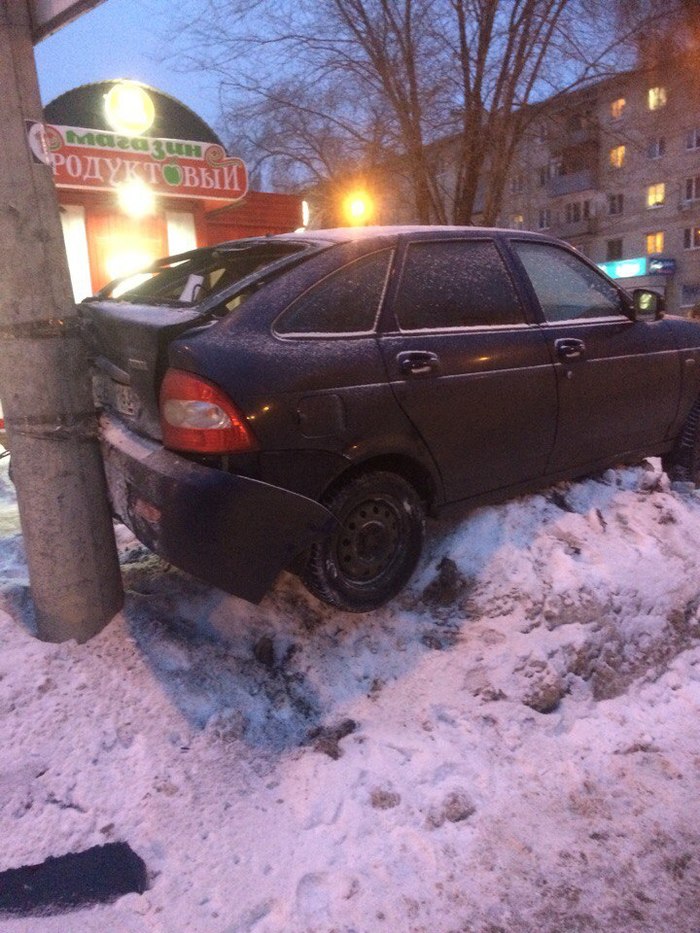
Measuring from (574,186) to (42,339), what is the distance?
155 feet

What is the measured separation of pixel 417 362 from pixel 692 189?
1737 inches

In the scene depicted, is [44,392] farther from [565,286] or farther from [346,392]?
[565,286]

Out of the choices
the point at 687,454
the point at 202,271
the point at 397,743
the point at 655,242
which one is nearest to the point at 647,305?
the point at 687,454

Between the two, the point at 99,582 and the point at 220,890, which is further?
the point at 99,582

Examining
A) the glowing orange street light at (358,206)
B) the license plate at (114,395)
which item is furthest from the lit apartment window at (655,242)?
the license plate at (114,395)

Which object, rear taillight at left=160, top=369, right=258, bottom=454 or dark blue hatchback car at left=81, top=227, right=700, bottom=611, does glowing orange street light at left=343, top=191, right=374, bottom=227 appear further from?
rear taillight at left=160, top=369, right=258, bottom=454

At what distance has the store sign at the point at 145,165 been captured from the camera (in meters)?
9.53

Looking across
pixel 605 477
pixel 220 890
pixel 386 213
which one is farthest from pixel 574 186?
pixel 220 890

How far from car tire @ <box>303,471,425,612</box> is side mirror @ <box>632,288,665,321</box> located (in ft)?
7.08

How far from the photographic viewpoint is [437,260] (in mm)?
3564

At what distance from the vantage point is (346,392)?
2992 mm

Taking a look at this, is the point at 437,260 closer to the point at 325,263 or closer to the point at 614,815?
the point at 325,263

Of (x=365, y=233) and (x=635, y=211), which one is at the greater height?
(x=635, y=211)

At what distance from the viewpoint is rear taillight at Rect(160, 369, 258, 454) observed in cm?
270
